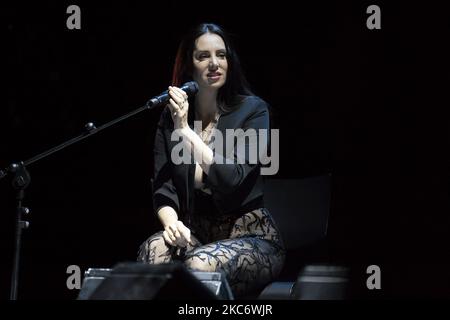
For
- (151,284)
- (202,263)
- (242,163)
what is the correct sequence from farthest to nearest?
(242,163)
(202,263)
(151,284)

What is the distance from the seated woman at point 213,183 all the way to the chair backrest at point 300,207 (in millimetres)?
201

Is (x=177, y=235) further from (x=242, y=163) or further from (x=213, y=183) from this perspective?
(x=242, y=163)

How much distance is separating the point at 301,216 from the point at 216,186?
499 mm

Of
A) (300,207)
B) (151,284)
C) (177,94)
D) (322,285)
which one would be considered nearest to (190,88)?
(177,94)

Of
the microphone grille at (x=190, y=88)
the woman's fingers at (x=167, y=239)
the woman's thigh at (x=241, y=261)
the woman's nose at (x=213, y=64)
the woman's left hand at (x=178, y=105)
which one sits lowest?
the woman's thigh at (x=241, y=261)

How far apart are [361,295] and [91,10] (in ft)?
6.29

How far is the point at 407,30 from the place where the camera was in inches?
124

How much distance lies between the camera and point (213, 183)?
2.40m

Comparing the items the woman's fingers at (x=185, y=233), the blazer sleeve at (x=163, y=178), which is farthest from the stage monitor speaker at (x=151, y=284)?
the blazer sleeve at (x=163, y=178)

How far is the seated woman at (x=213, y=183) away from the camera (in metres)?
2.34

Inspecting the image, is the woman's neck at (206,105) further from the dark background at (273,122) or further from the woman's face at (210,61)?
the dark background at (273,122)

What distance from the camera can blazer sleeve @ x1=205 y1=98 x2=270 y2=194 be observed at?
239cm
